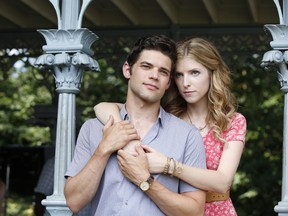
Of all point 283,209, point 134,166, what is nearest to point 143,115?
point 134,166

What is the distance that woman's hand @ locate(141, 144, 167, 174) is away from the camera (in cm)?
364

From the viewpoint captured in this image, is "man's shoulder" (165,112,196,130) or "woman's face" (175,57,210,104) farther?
"woman's face" (175,57,210,104)

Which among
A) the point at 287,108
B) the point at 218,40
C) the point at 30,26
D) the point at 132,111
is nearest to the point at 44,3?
the point at 30,26

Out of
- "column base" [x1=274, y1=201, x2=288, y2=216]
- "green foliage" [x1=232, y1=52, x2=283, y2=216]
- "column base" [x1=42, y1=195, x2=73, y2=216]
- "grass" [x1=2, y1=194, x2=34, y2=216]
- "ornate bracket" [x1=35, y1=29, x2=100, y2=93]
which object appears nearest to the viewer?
"column base" [x1=274, y1=201, x2=288, y2=216]

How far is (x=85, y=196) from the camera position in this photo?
366 centimetres

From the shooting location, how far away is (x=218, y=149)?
400 centimetres

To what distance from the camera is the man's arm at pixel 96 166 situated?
3.62 m

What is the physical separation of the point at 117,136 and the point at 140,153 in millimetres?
130

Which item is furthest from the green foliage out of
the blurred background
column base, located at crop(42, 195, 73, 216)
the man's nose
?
the man's nose

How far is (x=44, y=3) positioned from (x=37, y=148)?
15.8 ft

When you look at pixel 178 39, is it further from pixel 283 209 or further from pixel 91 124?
pixel 91 124

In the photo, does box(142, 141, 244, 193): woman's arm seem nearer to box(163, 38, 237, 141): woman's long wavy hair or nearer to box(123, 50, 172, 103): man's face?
box(163, 38, 237, 141): woman's long wavy hair

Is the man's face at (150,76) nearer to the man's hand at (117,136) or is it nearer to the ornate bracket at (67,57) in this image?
the man's hand at (117,136)

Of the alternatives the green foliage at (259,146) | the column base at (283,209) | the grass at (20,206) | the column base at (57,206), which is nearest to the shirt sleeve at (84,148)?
the column base at (57,206)
